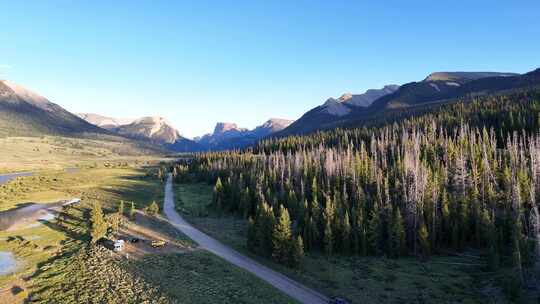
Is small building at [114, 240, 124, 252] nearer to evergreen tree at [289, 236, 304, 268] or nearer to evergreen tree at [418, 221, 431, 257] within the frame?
evergreen tree at [289, 236, 304, 268]

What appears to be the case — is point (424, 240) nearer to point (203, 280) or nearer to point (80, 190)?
point (203, 280)

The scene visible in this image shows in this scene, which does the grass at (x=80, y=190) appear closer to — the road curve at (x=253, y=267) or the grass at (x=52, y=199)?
the grass at (x=52, y=199)

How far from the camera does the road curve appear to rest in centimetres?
4862

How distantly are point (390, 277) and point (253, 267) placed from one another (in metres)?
24.4

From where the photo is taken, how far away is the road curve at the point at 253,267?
160 ft

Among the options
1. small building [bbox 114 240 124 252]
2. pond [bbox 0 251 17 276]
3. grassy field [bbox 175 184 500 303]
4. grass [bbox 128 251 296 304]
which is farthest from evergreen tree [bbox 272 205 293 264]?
pond [bbox 0 251 17 276]

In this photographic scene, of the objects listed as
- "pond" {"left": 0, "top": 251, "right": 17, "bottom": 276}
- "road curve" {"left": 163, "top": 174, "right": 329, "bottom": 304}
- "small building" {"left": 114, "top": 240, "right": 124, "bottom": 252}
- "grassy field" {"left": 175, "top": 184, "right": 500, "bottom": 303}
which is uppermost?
"small building" {"left": 114, "top": 240, "right": 124, "bottom": 252}

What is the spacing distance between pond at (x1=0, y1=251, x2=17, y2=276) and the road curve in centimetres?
3228

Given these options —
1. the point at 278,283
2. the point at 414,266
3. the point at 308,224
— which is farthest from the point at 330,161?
the point at 278,283

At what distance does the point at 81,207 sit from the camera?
346 ft

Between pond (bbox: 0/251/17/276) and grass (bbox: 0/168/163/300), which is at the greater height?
grass (bbox: 0/168/163/300)

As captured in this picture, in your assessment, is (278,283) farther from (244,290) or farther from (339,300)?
(339,300)

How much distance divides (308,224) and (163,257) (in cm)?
3245

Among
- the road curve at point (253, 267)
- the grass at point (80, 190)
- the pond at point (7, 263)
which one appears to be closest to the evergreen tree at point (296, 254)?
the road curve at point (253, 267)
